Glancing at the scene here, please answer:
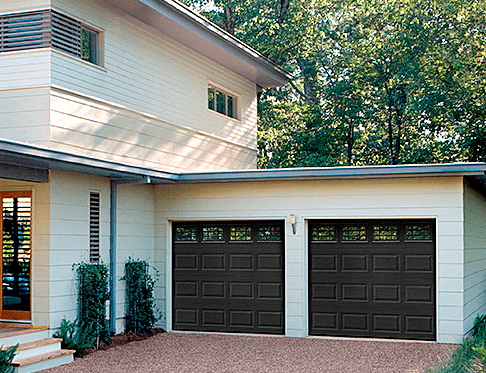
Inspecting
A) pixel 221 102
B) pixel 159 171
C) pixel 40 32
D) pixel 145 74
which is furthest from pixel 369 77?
pixel 40 32

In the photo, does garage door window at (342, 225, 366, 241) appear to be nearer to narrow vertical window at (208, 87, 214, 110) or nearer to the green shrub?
the green shrub

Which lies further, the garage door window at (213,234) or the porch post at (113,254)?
the garage door window at (213,234)

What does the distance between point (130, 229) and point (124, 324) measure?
1.62 m

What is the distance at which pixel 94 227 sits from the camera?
10992 millimetres

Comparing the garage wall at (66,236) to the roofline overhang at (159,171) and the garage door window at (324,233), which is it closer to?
the roofline overhang at (159,171)

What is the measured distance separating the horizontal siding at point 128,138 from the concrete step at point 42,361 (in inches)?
116

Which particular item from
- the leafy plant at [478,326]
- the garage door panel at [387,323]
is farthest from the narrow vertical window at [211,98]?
the leafy plant at [478,326]

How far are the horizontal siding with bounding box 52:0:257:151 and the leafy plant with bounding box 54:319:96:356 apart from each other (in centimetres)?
357

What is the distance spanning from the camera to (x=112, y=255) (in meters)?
11.3

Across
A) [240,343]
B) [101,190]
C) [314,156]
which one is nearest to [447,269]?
[240,343]

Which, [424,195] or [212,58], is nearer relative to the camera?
[424,195]

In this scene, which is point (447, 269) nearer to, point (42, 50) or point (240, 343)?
point (240, 343)

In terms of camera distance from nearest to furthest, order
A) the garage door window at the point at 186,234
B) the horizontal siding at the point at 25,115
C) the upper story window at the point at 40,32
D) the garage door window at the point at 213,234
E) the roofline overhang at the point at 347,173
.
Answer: the horizontal siding at the point at 25,115, the upper story window at the point at 40,32, the roofline overhang at the point at 347,173, the garage door window at the point at 213,234, the garage door window at the point at 186,234

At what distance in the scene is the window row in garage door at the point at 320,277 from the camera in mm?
11336
